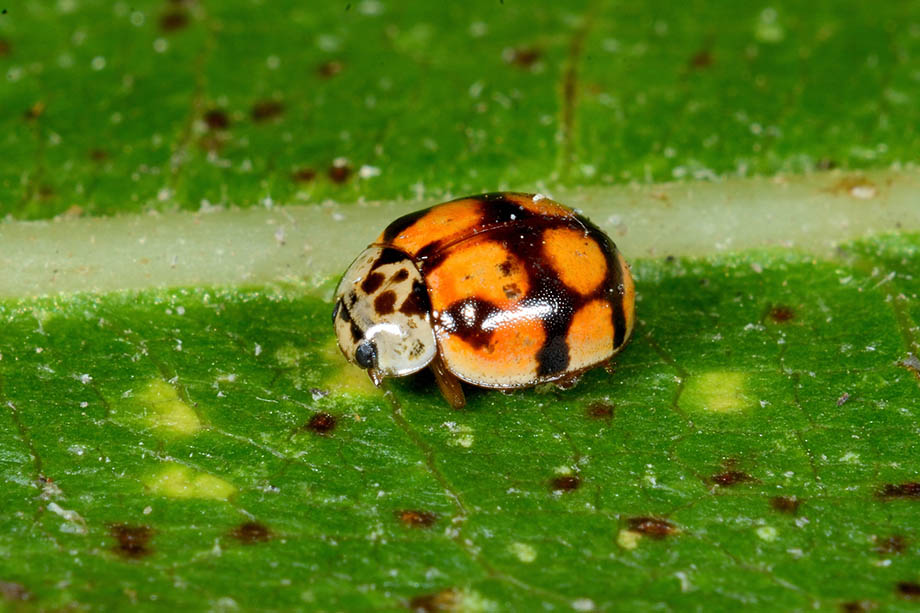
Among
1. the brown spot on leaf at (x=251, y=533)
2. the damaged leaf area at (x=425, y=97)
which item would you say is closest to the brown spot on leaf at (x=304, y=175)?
the damaged leaf area at (x=425, y=97)

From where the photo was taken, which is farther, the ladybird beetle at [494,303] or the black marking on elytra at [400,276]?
the black marking on elytra at [400,276]

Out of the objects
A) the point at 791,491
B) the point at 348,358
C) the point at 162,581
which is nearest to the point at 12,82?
the point at 348,358

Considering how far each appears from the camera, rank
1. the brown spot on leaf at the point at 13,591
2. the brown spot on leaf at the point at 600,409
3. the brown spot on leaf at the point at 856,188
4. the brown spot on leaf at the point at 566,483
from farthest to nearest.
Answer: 1. the brown spot on leaf at the point at 856,188
2. the brown spot on leaf at the point at 600,409
3. the brown spot on leaf at the point at 566,483
4. the brown spot on leaf at the point at 13,591

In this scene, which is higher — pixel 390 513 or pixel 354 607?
pixel 390 513

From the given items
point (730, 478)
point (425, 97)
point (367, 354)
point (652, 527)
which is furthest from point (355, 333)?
point (425, 97)

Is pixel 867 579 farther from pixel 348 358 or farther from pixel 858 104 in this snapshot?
pixel 858 104

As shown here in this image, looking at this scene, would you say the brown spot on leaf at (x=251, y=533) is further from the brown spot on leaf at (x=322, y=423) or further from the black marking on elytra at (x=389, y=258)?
the black marking on elytra at (x=389, y=258)

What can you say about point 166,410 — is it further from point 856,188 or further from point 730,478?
point 856,188
